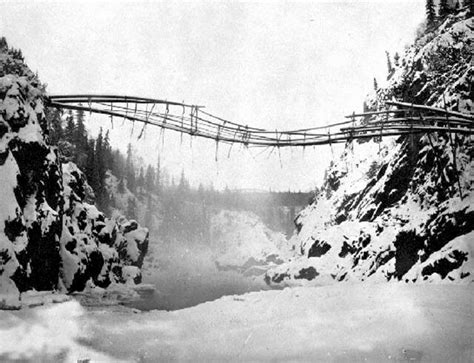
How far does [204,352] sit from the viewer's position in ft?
18.2

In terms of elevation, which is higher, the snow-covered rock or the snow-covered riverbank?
the snow-covered riverbank

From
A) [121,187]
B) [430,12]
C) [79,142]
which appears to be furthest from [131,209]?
[430,12]

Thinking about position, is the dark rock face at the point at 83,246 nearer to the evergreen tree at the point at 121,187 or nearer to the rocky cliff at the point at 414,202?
the rocky cliff at the point at 414,202

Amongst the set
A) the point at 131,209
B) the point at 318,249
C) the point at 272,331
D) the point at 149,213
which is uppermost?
the point at 272,331

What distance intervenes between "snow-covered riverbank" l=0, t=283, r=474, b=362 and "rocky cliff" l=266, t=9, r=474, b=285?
244cm

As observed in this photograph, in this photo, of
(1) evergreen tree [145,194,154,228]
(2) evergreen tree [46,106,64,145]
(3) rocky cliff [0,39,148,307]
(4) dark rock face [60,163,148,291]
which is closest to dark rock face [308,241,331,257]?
(4) dark rock face [60,163,148,291]

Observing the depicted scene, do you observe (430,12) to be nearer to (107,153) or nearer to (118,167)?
(107,153)

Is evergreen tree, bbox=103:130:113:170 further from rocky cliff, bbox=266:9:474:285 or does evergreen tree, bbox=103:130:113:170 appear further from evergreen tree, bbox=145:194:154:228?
rocky cliff, bbox=266:9:474:285

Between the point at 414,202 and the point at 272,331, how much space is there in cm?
2908

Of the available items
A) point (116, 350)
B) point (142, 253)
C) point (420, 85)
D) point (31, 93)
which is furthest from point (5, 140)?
point (142, 253)

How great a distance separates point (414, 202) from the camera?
1218 inches

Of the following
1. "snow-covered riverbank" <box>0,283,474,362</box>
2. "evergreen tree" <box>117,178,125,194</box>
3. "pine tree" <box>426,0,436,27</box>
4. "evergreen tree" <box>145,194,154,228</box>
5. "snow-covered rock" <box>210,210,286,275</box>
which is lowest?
"snow-covered rock" <box>210,210,286,275</box>

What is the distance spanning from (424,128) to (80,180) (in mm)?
38087

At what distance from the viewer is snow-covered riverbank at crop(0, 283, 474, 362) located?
516 centimetres
